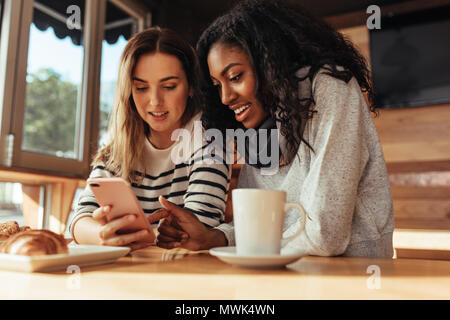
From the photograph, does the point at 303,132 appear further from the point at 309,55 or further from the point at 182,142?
the point at 182,142

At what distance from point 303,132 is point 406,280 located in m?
0.46

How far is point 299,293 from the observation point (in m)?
0.36

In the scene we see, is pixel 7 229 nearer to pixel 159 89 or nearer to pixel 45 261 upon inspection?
pixel 45 261

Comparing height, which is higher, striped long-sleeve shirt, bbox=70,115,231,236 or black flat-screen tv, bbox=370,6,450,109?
black flat-screen tv, bbox=370,6,450,109

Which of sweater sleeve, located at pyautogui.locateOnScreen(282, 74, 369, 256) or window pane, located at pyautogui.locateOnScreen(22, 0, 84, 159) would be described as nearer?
sweater sleeve, located at pyautogui.locateOnScreen(282, 74, 369, 256)

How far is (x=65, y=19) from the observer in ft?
7.56

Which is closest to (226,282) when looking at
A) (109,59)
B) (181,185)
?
(181,185)

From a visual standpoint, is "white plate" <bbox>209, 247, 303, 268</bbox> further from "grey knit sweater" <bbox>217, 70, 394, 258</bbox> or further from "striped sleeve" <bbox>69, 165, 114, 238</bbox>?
"striped sleeve" <bbox>69, 165, 114, 238</bbox>

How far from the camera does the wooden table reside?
354mm

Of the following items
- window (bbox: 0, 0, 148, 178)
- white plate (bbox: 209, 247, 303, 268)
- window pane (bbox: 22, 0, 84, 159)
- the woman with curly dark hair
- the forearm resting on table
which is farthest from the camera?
window pane (bbox: 22, 0, 84, 159)

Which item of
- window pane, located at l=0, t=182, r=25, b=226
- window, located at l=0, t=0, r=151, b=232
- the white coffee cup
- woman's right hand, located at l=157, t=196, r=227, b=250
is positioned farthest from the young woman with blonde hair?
window pane, located at l=0, t=182, r=25, b=226

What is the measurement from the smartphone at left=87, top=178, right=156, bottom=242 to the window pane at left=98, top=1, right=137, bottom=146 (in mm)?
1973

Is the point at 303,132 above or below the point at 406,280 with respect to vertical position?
above
